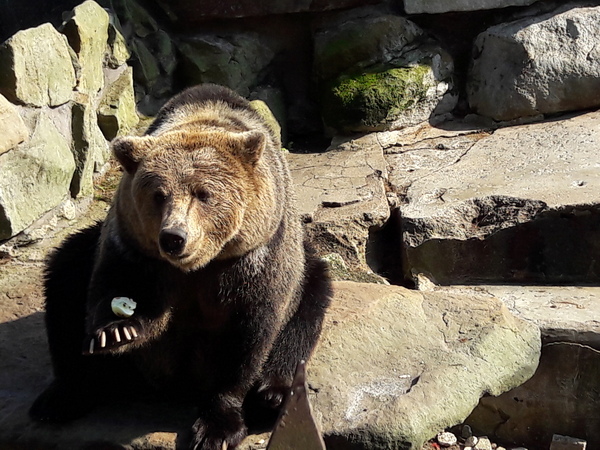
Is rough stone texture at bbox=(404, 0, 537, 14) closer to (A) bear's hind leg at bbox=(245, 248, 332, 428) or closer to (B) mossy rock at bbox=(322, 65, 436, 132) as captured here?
(B) mossy rock at bbox=(322, 65, 436, 132)

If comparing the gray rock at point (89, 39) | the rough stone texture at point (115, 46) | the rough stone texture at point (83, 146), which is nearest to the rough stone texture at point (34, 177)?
the rough stone texture at point (83, 146)

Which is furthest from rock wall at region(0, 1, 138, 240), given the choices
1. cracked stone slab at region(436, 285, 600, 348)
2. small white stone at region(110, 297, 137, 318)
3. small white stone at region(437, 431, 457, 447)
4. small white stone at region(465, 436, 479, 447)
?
small white stone at region(465, 436, 479, 447)

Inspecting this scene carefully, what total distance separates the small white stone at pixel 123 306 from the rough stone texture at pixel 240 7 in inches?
202

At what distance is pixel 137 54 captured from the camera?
7383 millimetres

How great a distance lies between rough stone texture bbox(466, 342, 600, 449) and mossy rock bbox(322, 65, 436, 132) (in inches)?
137

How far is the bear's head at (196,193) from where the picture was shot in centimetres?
339

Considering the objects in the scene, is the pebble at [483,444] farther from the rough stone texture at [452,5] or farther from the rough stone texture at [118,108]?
the rough stone texture at [452,5]

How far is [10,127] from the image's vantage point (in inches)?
199

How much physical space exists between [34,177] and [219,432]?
2.50m

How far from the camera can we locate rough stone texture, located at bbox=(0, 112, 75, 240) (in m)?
5.09

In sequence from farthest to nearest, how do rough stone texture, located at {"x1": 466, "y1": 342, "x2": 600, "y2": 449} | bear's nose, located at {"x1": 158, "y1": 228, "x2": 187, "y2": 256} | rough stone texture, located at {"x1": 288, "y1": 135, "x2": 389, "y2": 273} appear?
1. rough stone texture, located at {"x1": 288, "y1": 135, "x2": 389, "y2": 273}
2. rough stone texture, located at {"x1": 466, "y1": 342, "x2": 600, "y2": 449}
3. bear's nose, located at {"x1": 158, "y1": 228, "x2": 187, "y2": 256}

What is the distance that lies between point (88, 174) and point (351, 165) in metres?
2.39

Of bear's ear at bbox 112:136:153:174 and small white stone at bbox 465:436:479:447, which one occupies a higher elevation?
bear's ear at bbox 112:136:153:174

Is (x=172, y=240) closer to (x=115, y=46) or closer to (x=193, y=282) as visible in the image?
(x=193, y=282)
